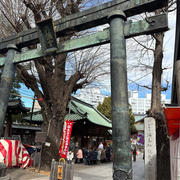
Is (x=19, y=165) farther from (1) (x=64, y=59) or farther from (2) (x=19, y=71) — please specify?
(1) (x=64, y=59)

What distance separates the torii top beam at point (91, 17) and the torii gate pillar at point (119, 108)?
0.41m

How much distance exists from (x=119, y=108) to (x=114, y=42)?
141cm

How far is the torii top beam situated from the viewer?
3996 mm

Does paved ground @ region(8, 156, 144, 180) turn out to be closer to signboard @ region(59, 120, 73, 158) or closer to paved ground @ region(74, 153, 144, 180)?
paved ground @ region(74, 153, 144, 180)

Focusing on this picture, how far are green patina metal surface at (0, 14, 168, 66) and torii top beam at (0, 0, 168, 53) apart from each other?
1.19ft

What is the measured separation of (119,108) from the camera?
3375 millimetres

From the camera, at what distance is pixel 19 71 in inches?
380

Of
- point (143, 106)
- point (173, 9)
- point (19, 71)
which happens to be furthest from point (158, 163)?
point (143, 106)

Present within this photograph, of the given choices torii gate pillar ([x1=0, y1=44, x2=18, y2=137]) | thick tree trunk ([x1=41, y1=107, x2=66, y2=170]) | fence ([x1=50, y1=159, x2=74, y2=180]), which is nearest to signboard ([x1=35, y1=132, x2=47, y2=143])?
thick tree trunk ([x1=41, y1=107, x2=66, y2=170])

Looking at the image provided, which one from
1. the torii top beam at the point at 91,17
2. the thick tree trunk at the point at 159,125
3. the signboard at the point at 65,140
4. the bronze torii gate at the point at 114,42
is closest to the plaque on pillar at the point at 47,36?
the bronze torii gate at the point at 114,42

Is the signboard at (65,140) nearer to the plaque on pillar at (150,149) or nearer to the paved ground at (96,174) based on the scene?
the paved ground at (96,174)

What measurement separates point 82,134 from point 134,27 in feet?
44.6

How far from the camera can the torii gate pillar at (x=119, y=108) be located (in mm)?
3178

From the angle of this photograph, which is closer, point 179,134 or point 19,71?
point 179,134
